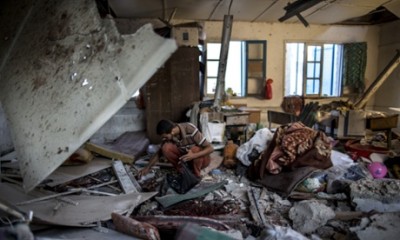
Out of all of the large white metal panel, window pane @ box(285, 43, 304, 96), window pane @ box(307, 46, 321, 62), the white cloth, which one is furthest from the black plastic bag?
→ window pane @ box(307, 46, 321, 62)

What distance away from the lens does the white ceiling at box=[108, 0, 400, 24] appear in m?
5.65

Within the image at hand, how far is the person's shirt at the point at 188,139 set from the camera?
149 inches

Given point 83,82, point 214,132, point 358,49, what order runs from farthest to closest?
point 358,49 → point 214,132 → point 83,82

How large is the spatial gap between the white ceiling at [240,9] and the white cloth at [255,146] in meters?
2.49

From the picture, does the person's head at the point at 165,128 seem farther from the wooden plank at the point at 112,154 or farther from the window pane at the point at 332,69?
the window pane at the point at 332,69

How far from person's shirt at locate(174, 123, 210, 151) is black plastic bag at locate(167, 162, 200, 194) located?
1.24ft

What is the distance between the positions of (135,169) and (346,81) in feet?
19.3

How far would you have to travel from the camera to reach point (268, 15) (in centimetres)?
662

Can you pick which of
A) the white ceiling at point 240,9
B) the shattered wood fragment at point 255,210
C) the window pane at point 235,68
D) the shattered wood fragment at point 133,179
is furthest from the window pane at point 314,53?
the shattered wood fragment at point 133,179

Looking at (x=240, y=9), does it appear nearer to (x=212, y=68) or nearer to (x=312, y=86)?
(x=212, y=68)

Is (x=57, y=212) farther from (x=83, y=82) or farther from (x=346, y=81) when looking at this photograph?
(x=346, y=81)

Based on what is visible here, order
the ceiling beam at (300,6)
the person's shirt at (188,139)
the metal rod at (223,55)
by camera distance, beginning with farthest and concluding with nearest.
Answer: the metal rod at (223,55) → the ceiling beam at (300,6) → the person's shirt at (188,139)

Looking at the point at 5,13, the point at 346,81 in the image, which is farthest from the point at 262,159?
the point at 346,81

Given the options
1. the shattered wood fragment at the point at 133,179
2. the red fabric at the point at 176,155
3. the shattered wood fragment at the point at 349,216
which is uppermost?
the red fabric at the point at 176,155
